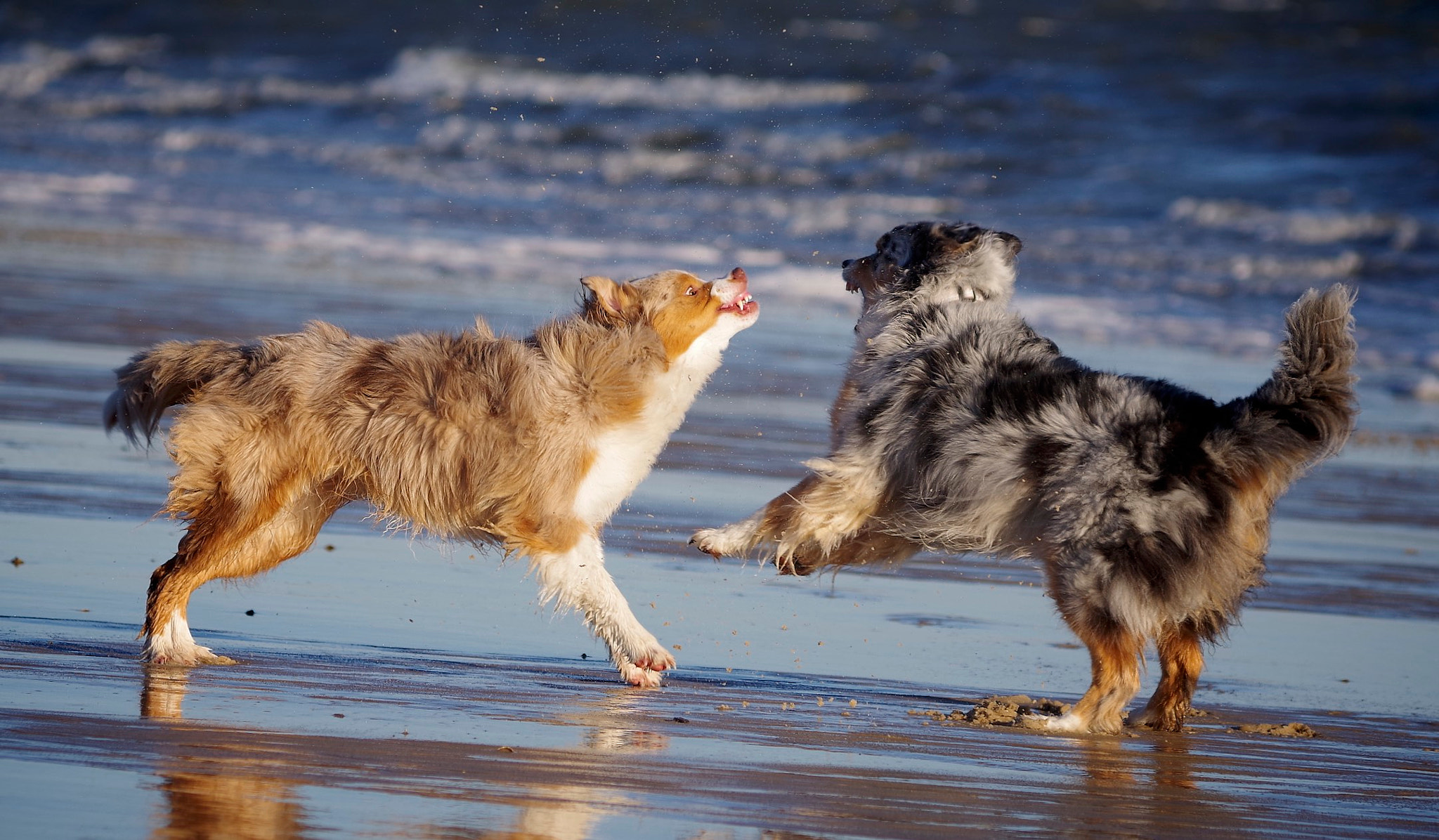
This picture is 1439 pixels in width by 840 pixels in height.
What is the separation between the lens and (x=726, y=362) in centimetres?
1110

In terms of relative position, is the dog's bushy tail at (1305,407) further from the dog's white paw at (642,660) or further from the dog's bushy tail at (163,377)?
the dog's bushy tail at (163,377)

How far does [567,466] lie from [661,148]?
18.6 m

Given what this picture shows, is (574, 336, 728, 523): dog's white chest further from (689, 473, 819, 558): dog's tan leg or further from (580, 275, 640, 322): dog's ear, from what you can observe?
(689, 473, 819, 558): dog's tan leg

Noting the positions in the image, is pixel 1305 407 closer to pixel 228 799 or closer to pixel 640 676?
pixel 640 676

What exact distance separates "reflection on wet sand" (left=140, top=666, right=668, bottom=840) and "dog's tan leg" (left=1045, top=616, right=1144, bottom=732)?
5.00 feet

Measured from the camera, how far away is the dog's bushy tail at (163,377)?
5.47m

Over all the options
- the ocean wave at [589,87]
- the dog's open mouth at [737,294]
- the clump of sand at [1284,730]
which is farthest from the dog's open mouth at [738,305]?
the ocean wave at [589,87]

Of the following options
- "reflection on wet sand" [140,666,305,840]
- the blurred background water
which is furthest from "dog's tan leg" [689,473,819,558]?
the blurred background water

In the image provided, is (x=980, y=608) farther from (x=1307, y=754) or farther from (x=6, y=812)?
(x=6, y=812)

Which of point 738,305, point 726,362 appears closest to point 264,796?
point 738,305

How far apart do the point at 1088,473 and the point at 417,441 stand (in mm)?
2287

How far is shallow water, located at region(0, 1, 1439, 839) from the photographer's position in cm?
411

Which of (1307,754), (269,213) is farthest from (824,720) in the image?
→ (269,213)

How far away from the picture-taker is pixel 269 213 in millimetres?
17797
